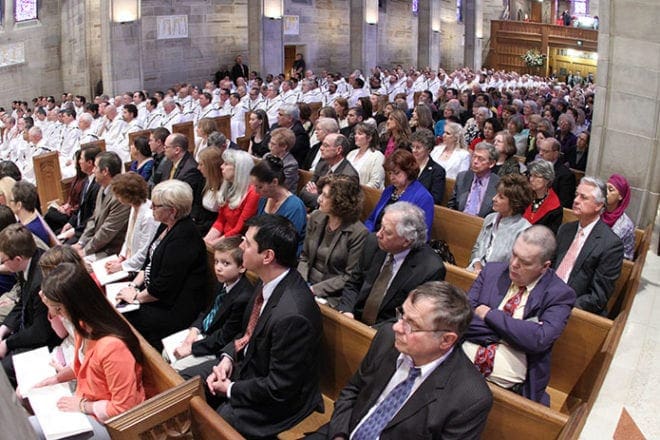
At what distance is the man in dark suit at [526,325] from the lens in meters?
2.90

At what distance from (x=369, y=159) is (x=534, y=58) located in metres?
23.4

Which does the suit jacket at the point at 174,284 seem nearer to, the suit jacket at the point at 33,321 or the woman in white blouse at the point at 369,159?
the suit jacket at the point at 33,321

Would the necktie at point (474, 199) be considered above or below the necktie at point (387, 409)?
above

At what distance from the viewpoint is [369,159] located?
6.09 meters

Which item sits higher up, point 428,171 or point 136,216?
point 428,171

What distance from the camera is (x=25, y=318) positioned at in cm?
376

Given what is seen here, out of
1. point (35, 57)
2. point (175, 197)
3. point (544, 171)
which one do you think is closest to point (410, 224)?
point (175, 197)

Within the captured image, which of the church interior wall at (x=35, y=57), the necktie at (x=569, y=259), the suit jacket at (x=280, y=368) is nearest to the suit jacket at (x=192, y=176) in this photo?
the suit jacket at (x=280, y=368)

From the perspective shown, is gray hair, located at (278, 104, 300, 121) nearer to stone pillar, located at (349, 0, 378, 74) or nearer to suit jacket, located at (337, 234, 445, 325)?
suit jacket, located at (337, 234, 445, 325)

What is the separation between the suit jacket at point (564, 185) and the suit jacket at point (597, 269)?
2.01 meters

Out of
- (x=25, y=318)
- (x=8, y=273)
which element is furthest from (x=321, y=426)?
(x=8, y=273)

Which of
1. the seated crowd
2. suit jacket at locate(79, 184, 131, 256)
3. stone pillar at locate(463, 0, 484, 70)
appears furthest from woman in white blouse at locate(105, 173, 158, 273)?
stone pillar at locate(463, 0, 484, 70)

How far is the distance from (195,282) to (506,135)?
3.37 metres

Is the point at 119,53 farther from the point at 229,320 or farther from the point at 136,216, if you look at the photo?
the point at 229,320
